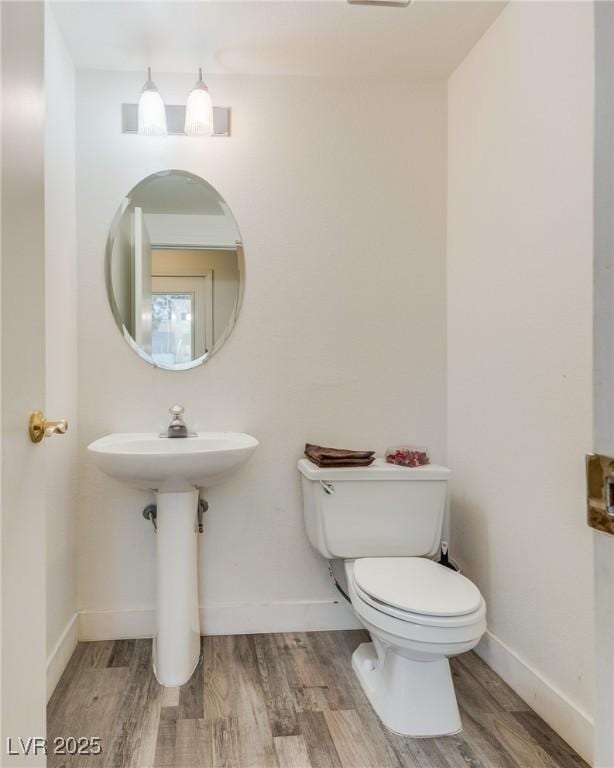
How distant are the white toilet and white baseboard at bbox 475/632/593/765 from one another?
0.27 meters

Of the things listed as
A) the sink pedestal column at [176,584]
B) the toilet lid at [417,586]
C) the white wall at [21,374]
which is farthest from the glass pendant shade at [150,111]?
the toilet lid at [417,586]

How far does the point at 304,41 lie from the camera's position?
80.9 inches

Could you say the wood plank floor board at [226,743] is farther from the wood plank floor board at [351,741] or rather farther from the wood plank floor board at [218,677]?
the wood plank floor board at [351,741]

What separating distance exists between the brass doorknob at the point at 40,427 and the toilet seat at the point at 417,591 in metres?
1.06

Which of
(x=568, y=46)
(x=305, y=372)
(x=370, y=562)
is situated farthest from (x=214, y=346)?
(x=568, y=46)

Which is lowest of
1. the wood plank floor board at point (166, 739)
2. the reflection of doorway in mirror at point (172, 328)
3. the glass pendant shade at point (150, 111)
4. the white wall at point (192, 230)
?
the wood plank floor board at point (166, 739)

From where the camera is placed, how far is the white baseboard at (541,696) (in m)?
1.49

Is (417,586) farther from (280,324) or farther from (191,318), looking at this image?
(191,318)

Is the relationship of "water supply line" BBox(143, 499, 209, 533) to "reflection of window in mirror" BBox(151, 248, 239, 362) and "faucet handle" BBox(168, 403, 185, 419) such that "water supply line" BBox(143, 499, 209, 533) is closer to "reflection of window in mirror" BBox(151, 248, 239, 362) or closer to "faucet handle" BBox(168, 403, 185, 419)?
"faucet handle" BBox(168, 403, 185, 419)

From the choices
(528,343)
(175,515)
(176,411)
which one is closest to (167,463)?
(175,515)

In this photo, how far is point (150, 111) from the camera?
2.11 meters

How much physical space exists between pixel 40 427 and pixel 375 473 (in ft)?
4.29

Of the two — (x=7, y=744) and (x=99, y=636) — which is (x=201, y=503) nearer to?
(x=99, y=636)

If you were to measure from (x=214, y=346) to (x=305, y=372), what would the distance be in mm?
397
